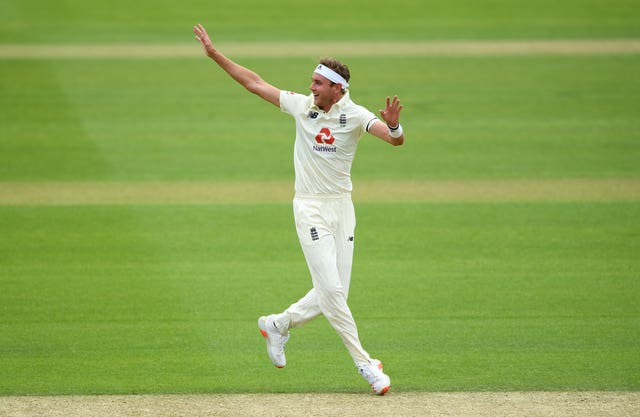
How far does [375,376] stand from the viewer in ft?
27.2

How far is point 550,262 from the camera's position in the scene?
1219 centimetres

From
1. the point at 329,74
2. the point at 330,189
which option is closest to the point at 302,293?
the point at 330,189

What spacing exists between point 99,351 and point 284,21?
59.4ft

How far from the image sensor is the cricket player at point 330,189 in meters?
8.34

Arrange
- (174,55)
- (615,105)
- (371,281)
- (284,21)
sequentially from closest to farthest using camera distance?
(371,281), (615,105), (174,55), (284,21)

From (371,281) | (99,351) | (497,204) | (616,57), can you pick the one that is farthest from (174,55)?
(99,351)

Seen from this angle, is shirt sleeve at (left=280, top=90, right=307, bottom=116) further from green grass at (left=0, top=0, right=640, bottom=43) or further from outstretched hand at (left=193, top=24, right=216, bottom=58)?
green grass at (left=0, top=0, right=640, bottom=43)

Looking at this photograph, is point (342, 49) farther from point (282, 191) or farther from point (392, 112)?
point (392, 112)

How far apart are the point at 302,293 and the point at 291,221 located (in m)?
2.90

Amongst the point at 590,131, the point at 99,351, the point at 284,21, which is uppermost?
the point at 284,21

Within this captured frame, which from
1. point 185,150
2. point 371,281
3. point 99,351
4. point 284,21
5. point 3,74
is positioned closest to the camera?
point 99,351

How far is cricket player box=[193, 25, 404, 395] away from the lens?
328 inches

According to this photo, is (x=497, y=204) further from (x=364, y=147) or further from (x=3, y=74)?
(x=3, y=74)

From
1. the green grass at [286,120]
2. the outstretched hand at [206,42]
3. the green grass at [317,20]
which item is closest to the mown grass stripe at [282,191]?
the green grass at [286,120]
